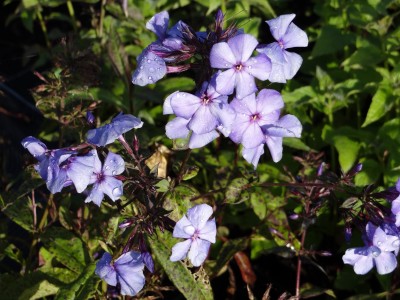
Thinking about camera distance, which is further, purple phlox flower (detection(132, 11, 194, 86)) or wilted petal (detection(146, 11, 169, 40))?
wilted petal (detection(146, 11, 169, 40))

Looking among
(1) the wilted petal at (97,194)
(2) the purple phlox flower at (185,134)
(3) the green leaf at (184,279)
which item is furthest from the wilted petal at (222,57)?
(3) the green leaf at (184,279)

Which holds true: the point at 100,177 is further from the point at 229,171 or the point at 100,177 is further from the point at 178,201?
the point at 229,171

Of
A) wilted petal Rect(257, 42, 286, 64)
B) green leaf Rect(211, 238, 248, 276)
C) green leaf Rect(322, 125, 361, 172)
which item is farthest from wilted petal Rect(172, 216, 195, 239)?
green leaf Rect(322, 125, 361, 172)

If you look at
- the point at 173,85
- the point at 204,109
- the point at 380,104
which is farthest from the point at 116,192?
the point at 380,104

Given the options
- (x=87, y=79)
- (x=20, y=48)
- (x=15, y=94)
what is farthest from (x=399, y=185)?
(x=20, y=48)

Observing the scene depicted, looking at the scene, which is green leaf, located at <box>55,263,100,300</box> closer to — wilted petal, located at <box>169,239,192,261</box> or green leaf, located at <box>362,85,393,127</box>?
wilted petal, located at <box>169,239,192,261</box>

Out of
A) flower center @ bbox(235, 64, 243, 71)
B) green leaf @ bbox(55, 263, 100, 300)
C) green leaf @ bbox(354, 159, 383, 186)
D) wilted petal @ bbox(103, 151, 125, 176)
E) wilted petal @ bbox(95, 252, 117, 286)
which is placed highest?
flower center @ bbox(235, 64, 243, 71)

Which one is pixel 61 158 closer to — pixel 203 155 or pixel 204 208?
pixel 204 208
